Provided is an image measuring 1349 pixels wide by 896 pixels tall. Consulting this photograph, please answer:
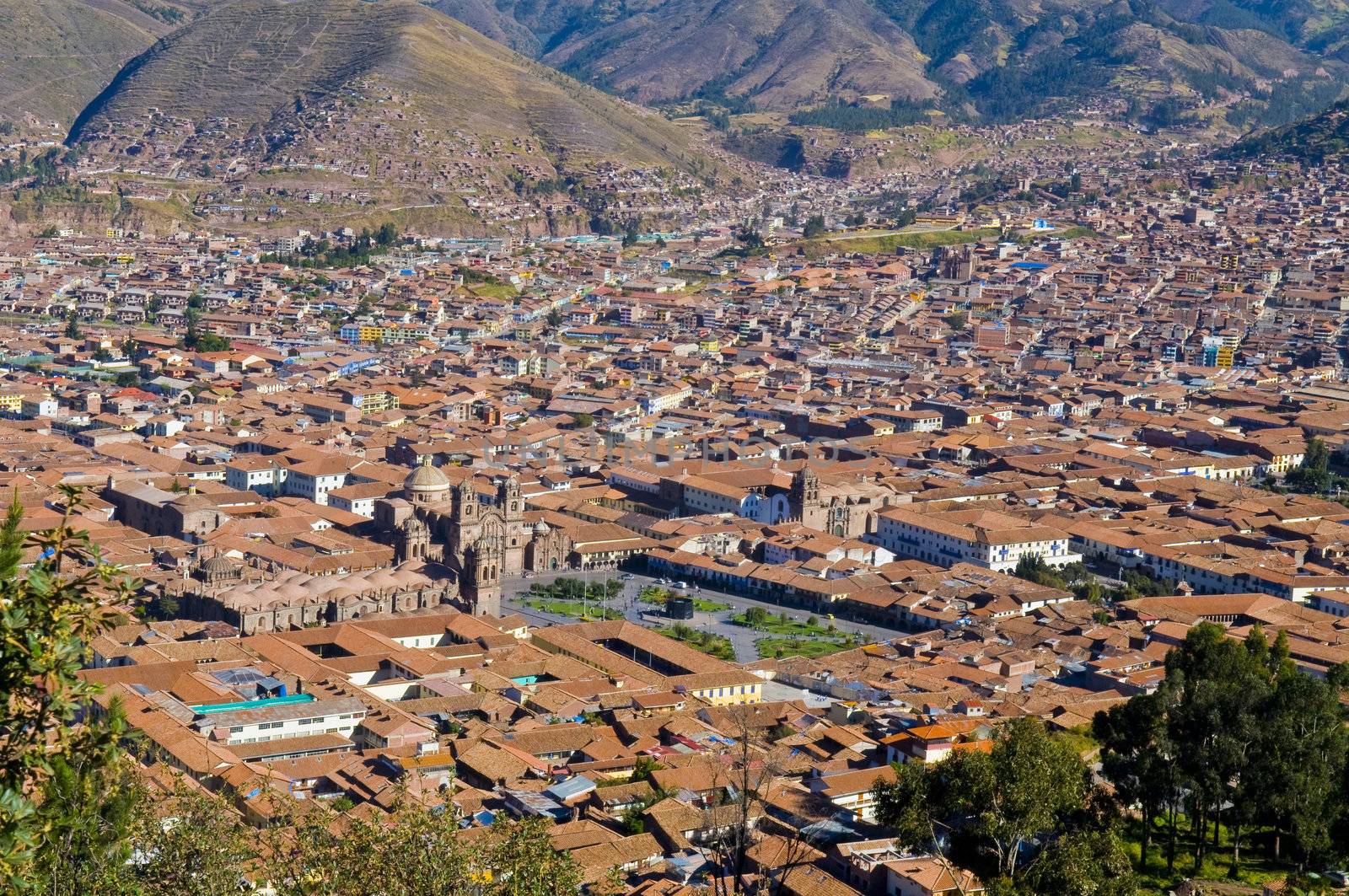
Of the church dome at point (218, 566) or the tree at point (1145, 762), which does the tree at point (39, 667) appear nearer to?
the tree at point (1145, 762)

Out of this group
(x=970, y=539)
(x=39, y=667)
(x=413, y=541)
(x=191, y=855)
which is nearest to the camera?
(x=39, y=667)

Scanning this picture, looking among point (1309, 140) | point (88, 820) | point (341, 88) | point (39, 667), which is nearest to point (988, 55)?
point (1309, 140)

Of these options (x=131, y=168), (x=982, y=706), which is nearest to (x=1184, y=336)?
(x=982, y=706)

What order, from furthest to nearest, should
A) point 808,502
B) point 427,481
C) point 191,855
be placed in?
1. point 808,502
2. point 427,481
3. point 191,855

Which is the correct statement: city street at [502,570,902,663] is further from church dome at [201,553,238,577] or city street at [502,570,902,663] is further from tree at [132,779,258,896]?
tree at [132,779,258,896]

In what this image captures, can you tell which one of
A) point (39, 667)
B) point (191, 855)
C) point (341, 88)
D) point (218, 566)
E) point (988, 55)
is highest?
point (988, 55)

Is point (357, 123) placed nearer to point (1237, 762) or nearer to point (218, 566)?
point (218, 566)

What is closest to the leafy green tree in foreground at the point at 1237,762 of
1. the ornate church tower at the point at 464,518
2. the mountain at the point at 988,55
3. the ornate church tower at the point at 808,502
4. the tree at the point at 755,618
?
the tree at the point at 755,618
